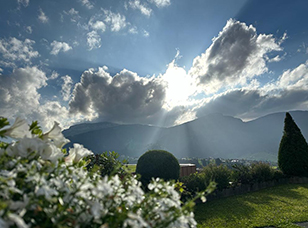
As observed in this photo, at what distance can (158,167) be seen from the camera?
9875 millimetres

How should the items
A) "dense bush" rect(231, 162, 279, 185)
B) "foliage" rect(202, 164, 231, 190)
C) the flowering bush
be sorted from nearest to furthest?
1. the flowering bush
2. "foliage" rect(202, 164, 231, 190)
3. "dense bush" rect(231, 162, 279, 185)

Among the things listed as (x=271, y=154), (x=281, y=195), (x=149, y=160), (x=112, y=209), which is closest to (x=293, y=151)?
(x=281, y=195)

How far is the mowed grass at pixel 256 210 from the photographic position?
20.2ft

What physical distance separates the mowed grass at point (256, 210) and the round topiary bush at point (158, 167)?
2121mm

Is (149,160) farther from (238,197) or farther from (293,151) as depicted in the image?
(293,151)

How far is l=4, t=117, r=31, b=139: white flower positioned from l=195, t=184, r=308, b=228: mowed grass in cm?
606

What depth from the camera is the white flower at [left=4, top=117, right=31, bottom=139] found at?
1.29m

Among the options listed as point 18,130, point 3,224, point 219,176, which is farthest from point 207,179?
point 3,224

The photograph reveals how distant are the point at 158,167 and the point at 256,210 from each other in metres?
4.46

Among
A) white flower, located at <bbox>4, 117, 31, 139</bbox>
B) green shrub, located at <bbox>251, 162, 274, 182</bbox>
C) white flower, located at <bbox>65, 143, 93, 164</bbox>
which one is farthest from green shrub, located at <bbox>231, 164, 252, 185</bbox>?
white flower, located at <bbox>4, 117, 31, 139</bbox>

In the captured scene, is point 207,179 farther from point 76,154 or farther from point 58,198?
point 58,198

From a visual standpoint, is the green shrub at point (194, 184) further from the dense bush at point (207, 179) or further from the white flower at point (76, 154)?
the white flower at point (76, 154)

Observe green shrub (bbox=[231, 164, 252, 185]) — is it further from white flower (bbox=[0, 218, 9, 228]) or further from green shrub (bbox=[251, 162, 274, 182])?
white flower (bbox=[0, 218, 9, 228])

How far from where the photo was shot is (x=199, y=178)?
365 inches
